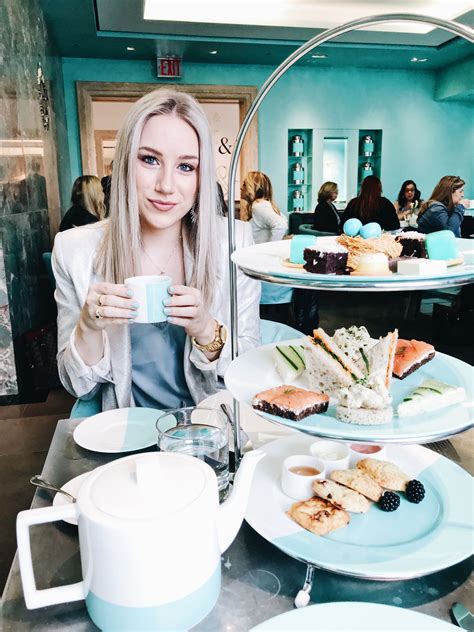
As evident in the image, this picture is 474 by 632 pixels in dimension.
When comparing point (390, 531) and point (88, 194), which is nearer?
point (390, 531)

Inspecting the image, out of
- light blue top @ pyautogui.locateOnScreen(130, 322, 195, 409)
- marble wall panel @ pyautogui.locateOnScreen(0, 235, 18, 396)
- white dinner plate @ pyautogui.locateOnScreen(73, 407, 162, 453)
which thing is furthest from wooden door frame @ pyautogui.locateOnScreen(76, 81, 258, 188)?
white dinner plate @ pyautogui.locateOnScreen(73, 407, 162, 453)

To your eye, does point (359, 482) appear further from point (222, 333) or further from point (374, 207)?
point (374, 207)

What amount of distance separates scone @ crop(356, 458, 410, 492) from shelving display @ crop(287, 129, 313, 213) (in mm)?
7765

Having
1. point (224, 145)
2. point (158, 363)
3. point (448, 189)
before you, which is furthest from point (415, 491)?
point (224, 145)

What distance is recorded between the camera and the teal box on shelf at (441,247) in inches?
32.8

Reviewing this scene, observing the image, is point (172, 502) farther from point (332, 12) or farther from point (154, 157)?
point (332, 12)

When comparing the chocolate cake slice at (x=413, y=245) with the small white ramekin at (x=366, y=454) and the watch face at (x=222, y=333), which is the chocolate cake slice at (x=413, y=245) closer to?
the small white ramekin at (x=366, y=454)

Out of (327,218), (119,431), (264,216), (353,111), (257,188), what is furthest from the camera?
(353,111)

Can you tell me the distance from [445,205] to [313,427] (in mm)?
4922

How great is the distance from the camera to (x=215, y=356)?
140cm

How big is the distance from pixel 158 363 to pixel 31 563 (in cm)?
94

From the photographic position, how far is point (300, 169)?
823cm

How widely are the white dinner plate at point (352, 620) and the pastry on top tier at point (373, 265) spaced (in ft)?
1.48

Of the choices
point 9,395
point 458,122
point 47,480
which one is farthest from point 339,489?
Answer: point 458,122
